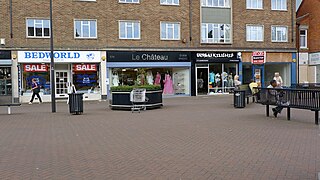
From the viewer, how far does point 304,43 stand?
33969 mm

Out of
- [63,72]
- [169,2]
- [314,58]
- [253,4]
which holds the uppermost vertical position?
[253,4]

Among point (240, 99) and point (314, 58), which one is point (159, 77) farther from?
point (314, 58)

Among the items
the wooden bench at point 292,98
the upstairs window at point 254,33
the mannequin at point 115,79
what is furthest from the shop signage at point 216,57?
the wooden bench at point 292,98

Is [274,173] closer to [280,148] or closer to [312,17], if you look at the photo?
[280,148]

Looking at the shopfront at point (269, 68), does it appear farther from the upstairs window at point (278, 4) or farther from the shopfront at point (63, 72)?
the shopfront at point (63, 72)

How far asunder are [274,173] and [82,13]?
22.5 metres

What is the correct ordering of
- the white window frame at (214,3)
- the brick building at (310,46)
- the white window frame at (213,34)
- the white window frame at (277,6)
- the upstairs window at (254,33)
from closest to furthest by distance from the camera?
the white window frame at (213,34), the white window frame at (214,3), the upstairs window at (254,33), the white window frame at (277,6), the brick building at (310,46)

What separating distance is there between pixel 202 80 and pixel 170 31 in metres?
4.76

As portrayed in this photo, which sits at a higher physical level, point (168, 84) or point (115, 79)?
point (115, 79)

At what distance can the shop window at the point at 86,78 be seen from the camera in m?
26.2

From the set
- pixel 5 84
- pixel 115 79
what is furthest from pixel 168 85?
pixel 5 84

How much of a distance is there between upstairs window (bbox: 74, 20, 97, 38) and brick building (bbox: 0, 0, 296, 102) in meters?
0.07

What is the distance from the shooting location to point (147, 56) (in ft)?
89.4

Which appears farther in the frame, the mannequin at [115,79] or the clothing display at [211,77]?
the clothing display at [211,77]
